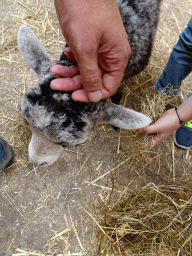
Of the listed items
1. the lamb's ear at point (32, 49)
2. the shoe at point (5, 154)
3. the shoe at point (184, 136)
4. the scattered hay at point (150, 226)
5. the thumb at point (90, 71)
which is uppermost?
the lamb's ear at point (32, 49)

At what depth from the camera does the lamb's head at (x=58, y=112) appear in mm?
1601

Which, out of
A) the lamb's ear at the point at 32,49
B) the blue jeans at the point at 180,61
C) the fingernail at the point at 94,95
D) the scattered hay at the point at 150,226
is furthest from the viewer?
the blue jeans at the point at 180,61

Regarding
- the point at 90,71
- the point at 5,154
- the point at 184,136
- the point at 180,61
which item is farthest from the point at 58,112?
the point at 184,136

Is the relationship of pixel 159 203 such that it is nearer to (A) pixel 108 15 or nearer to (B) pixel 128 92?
(B) pixel 128 92

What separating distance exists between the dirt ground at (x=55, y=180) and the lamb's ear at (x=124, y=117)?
4.37 feet

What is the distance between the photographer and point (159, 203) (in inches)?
94.8

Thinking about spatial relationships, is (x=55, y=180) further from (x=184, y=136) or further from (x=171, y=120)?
(x=184, y=136)

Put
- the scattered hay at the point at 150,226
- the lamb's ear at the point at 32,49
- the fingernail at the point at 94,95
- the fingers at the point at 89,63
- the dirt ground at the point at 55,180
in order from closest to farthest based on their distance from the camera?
the fingers at the point at 89,63 → the fingernail at the point at 94,95 → the lamb's ear at the point at 32,49 → the scattered hay at the point at 150,226 → the dirt ground at the point at 55,180

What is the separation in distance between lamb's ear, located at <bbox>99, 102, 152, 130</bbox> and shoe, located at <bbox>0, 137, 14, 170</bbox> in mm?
1601

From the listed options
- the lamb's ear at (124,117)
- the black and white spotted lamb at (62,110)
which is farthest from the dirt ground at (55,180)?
the lamb's ear at (124,117)

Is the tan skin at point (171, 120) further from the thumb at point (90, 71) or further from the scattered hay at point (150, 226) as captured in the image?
the thumb at point (90, 71)

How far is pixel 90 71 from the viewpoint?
1374 millimetres

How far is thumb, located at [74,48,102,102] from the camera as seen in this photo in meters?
1.33

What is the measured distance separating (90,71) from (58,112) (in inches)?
17.2
